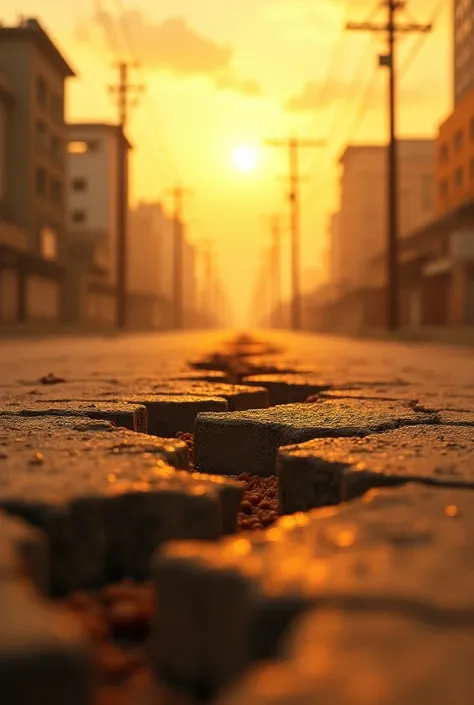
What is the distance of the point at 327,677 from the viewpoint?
2.08ft

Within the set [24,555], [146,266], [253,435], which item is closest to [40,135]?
[253,435]

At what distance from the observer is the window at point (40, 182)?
98.2 feet

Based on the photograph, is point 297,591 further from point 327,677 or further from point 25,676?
point 25,676

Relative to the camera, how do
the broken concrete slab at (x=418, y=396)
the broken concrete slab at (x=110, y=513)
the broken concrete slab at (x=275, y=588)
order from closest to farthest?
the broken concrete slab at (x=275, y=588), the broken concrete slab at (x=110, y=513), the broken concrete slab at (x=418, y=396)

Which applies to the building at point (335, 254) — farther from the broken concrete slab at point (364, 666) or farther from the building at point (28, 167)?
the broken concrete slab at point (364, 666)

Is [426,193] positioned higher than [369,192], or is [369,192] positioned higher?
[369,192]

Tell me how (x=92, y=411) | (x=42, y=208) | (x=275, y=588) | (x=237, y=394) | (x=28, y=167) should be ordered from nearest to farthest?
(x=275, y=588)
(x=92, y=411)
(x=237, y=394)
(x=28, y=167)
(x=42, y=208)

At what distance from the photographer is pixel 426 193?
48.7 metres

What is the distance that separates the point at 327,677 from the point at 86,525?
59 centimetres

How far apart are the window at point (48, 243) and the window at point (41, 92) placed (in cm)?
455

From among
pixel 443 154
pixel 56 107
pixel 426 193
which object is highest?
pixel 56 107

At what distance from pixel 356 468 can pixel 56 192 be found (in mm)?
32163

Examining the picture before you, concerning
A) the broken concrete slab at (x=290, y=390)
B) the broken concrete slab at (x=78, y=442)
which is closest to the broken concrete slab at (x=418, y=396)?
the broken concrete slab at (x=290, y=390)

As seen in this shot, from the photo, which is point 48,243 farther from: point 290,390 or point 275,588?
point 275,588
